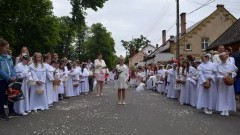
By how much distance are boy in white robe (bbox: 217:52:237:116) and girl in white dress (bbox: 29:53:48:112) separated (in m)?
Answer: 5.96

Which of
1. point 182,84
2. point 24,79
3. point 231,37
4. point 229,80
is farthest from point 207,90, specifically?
point 231,37

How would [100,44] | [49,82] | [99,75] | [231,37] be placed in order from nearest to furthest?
[49,82]
[99,75]
[231,37]
[100,44]

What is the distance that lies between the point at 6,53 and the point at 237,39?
102 ft

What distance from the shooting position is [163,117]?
12234mm

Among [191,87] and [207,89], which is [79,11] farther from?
[207,89]

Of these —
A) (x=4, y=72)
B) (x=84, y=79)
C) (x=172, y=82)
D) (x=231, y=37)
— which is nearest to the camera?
(x=4, y=72)

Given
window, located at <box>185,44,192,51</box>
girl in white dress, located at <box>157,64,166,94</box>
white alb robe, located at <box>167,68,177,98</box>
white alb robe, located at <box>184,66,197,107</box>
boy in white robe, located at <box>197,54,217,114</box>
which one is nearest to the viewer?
boy in white robe, located at <box>197,54,217,114</box>

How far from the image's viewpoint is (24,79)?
13477 millimetres

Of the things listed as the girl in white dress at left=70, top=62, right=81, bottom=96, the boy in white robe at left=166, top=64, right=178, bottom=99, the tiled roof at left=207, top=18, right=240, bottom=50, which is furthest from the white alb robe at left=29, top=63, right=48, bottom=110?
the tiled roof at left=207, top=18, right=240, bottom=50

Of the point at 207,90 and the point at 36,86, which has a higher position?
the point at 36,86

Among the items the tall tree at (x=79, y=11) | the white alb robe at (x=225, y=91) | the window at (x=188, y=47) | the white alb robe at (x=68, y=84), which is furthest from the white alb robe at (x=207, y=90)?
the window at (x=188, y=47)

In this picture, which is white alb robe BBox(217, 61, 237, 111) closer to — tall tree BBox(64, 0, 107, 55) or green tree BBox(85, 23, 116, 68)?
tall tree BBox(64, 0, 107, 55)

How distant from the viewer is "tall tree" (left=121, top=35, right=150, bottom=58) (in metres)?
148

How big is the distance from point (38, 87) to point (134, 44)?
137m
